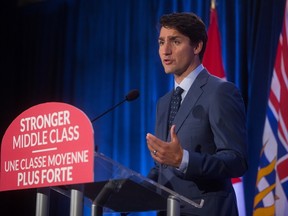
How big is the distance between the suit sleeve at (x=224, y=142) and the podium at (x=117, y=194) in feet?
0.52

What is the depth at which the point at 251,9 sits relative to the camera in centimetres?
485

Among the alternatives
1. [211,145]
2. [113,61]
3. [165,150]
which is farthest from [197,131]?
[113,61]

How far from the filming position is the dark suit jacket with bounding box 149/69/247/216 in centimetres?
210

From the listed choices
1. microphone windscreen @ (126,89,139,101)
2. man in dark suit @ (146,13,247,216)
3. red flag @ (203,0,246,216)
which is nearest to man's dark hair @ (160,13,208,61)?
man in dark suit @ (146,13,247,216)

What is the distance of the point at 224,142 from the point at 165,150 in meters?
0.36

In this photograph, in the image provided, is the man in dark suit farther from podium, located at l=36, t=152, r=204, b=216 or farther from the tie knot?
podium, located at l=36, t=152, r=204, b=216

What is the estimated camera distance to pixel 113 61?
19.2 feet

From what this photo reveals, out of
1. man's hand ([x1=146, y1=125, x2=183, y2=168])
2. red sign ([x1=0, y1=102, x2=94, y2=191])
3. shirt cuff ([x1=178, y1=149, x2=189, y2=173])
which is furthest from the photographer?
shirt cuff ([x1=178, y1=149, x2=189, y2=173])

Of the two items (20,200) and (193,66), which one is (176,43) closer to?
(193,66)

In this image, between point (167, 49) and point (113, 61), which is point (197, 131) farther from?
point (113, 61)

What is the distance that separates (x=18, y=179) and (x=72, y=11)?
15.3 ft

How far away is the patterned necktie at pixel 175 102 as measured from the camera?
244cm

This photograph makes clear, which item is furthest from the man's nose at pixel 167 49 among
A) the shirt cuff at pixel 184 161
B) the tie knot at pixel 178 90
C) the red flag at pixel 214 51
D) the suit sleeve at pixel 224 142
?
the red flag at pixel 214 51

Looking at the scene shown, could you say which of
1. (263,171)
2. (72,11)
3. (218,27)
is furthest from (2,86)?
(263,171)
